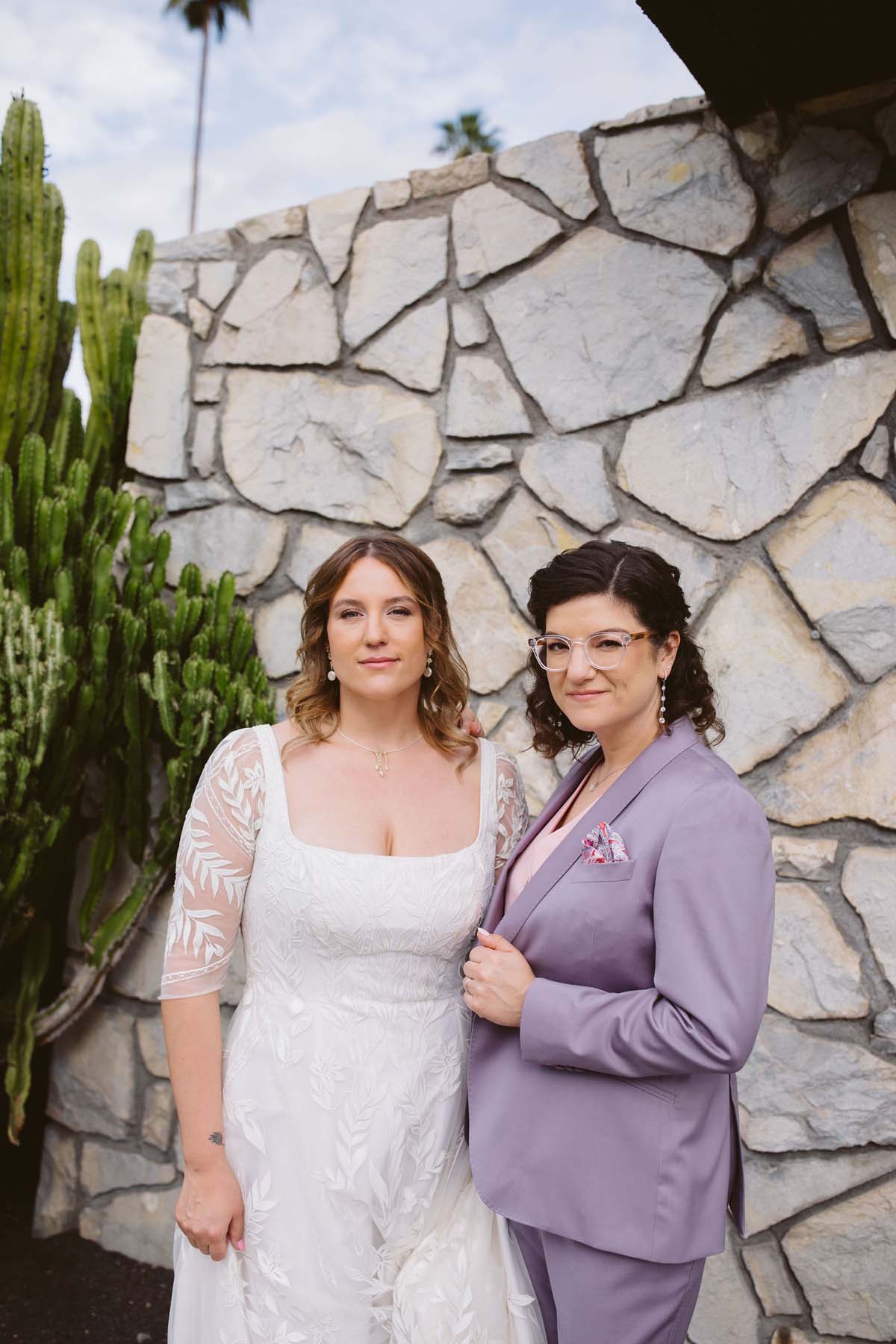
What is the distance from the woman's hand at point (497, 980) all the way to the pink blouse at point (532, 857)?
0.10m

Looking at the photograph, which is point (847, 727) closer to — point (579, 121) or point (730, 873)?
point (730, 873)

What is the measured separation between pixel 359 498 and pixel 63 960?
1981 mm

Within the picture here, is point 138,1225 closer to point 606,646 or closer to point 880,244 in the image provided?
point 606,646

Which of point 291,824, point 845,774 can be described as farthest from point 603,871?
point 845,774

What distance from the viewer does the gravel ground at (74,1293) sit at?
2.96m

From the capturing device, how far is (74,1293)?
3.12 meters

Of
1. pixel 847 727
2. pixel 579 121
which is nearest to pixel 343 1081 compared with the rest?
pixel 847 727

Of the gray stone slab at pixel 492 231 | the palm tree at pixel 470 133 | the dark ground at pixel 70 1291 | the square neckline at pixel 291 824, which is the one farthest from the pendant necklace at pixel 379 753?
the palm tree at pixel 470 133

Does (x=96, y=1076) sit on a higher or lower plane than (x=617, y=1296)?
lower

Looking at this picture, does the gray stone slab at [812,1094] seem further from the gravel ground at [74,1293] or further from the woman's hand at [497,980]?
the gravel ground at [74,1293]

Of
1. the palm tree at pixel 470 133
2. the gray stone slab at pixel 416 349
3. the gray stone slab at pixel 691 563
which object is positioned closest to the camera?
the gray stone slab at pixel 691 563

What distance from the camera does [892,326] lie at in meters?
2.42

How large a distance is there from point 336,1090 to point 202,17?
26.9 meters

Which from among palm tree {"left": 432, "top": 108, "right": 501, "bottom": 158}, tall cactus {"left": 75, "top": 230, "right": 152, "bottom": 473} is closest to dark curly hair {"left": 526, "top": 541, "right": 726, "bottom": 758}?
tall cactus {"left": 75, "top": 230, "right": 152, "bottom": 473}
